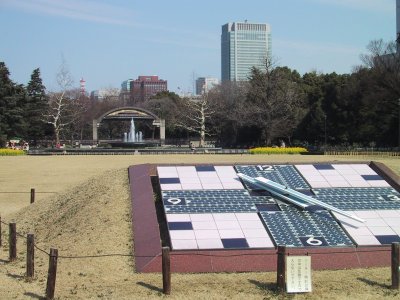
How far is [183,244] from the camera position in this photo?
9500 mm

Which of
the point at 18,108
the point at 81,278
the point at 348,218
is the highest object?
the point at 18,108

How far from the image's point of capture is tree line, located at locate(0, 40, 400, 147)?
4462 cm

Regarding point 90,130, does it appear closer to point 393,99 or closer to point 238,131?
point 238,131

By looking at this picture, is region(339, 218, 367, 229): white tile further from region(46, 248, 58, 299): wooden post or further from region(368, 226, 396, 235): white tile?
region(46, 248, 58, 299): wooden post

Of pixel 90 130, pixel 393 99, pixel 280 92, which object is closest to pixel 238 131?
pixel 280 92

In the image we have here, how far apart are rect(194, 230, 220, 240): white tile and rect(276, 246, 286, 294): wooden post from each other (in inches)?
82.3

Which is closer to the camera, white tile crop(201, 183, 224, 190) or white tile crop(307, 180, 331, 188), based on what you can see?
white tile crop(201, 183, 224, 190)

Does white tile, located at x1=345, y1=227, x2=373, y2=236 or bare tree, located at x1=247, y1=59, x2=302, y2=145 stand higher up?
bare tree, located at x1=247, y1=59, x2=302, y2=145

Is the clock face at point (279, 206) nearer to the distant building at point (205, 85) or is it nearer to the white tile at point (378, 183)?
the white tile at point (378, 183)

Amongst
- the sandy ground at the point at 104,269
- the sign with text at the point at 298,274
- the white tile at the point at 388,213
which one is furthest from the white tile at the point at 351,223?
the sign with text at the point at 298,274

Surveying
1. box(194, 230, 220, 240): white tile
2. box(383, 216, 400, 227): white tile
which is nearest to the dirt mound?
box(194, 230, 220, 240): white tile

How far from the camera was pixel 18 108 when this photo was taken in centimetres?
5362

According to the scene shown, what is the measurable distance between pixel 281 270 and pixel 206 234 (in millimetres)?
2305

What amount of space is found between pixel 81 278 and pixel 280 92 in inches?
1683
